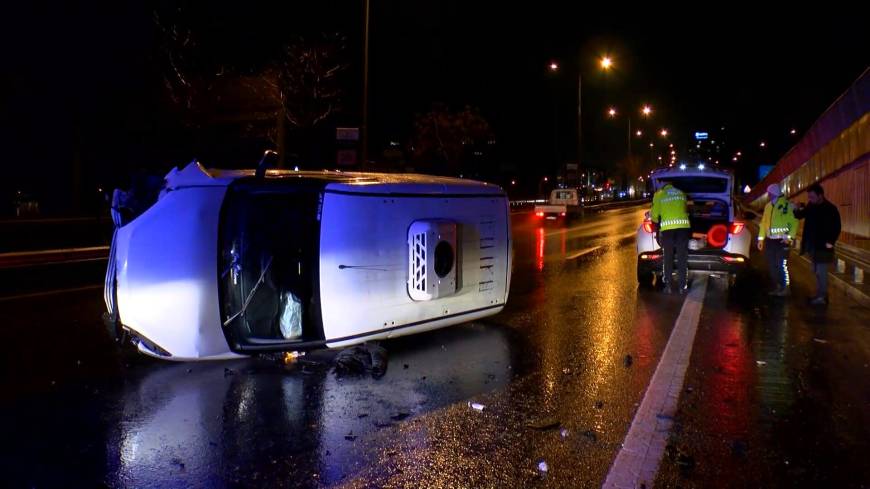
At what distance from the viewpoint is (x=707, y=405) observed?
536cm

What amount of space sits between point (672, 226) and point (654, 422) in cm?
597

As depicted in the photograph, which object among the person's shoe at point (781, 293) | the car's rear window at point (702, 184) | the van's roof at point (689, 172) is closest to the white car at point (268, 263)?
the van's roof at point (689, 172)

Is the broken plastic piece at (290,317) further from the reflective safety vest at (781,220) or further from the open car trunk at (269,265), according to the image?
the reflective safety vest at (781,220)

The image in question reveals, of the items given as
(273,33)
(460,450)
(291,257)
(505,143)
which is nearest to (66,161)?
(273,33)

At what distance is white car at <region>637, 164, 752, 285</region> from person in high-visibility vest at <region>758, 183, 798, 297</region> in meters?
0.55

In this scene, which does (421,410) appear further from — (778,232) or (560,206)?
(560,206)

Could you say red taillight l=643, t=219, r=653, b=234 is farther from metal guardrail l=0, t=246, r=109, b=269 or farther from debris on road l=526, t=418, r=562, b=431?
metal guardrail l=0, t=246, r=109, b=269

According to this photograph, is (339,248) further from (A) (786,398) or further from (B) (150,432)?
(A) (786,398)

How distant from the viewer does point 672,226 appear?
34.2ft

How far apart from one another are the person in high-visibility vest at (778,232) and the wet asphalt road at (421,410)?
70.7 inches

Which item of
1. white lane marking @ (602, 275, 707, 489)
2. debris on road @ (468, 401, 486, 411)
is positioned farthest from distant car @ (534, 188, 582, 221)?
debris on road @ (468, 401, 486, 411)

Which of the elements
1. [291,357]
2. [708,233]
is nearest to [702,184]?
[708,233]

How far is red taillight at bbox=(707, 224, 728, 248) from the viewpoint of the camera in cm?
1094

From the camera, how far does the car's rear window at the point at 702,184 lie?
38.7 ft
